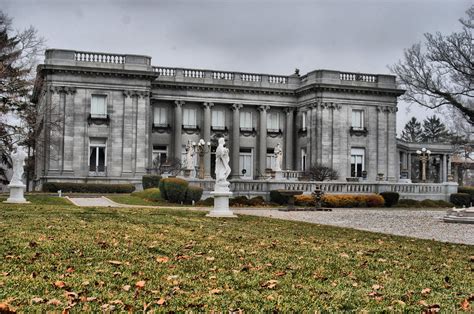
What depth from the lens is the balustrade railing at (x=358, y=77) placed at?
5692cm

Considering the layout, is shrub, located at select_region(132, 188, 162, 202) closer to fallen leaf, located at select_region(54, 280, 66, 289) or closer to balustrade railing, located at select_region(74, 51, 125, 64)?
balustrade railing, located at select_region(74, 51, 125, 64)

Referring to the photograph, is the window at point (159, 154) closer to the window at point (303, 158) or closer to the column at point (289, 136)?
the column at point (289, 136)

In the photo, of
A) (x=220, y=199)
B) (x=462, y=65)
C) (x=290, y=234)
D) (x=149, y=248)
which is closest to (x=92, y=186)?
(x=220, y=199)

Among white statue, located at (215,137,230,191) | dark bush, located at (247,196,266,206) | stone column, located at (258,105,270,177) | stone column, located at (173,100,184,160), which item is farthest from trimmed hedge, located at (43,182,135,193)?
white statue, located at (215,137,230,191)

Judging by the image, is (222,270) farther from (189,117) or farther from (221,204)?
(189,117)

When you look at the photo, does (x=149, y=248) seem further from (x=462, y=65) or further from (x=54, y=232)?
(x=462, y=65)

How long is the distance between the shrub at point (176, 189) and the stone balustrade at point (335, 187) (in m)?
3.21

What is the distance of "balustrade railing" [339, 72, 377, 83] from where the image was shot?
187 ft

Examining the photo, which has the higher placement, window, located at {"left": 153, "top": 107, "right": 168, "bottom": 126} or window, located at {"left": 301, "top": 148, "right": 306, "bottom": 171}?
window, located at {"left": 153, "top": 107, "right": 168, "bottom": 126}

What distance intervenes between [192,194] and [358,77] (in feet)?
93.7

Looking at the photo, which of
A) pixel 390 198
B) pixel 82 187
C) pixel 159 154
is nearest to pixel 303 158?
pixel 159 154

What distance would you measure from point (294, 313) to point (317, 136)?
1967 inches

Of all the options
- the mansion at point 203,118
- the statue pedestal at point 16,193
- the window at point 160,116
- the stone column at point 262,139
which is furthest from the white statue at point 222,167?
the stone column at point 262,139

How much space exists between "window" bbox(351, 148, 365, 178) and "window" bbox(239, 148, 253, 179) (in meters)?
9.33
